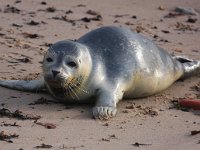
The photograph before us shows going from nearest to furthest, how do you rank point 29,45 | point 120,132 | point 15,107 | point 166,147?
point 166,147, point 120,132, point 15,107, point 29,45

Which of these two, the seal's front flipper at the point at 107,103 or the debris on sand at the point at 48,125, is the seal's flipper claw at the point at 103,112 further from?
the debris on sand at the point at 48,125

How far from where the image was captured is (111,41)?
594 cm

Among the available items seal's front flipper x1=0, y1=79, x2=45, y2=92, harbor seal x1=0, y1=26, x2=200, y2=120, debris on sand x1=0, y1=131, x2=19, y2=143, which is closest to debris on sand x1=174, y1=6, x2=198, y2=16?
harbor seal x1=0, y1=26, x2=200, y2=120

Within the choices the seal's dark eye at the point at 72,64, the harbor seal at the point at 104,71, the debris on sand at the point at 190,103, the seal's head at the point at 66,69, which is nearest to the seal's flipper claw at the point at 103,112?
the harbor seal at the point at 104,71

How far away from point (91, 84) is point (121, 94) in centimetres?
28

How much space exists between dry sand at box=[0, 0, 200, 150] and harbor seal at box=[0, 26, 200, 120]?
10 centimetres

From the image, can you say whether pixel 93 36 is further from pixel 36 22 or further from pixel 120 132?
pixel 36 22

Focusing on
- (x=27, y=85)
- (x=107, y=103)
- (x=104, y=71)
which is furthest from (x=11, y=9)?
(x=107, y=103)

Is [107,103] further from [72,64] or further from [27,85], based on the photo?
[27,85]

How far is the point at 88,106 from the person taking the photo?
5.60 m

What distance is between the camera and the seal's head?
530 centimetres

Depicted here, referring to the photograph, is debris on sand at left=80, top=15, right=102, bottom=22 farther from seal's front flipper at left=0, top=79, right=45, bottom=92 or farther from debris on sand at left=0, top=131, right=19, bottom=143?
debris on sand at left=0, top=131, right=19, bottom=143

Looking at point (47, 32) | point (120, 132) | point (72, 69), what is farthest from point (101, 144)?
point (47, 32)

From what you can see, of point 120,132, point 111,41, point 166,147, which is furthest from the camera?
point 111,41
